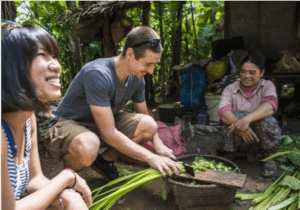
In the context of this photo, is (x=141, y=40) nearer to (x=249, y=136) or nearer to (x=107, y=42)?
(x=249, y=136)

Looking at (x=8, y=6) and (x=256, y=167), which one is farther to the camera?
(x=8, y=6)

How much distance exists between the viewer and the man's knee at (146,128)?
2.73 m

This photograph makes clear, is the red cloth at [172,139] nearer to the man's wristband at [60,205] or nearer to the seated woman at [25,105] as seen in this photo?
the seated woman at [25,105]

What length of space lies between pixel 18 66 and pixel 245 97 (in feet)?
8.71

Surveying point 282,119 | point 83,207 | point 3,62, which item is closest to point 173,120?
point 282,119

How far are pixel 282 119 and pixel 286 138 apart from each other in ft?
5.35

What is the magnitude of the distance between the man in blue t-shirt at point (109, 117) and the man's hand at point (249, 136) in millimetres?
955

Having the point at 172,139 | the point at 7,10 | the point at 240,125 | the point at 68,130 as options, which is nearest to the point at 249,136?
the point at 240,125

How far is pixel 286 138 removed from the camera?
11.3 feet

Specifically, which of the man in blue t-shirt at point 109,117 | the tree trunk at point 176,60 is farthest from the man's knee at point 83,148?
the tree trunk at point 176,60

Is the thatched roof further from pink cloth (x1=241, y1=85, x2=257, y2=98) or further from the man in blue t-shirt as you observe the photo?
pink cloth (x1=241, y1=85, x2=257, y2=98)

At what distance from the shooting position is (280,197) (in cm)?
238

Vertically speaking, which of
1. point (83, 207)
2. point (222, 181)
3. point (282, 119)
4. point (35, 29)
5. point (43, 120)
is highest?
point (35, 29)

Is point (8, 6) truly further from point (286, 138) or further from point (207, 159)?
point (286, 138)
